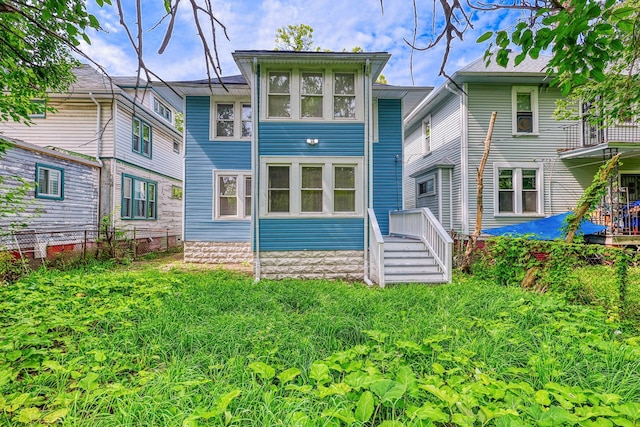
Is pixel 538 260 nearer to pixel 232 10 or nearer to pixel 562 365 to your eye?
pixel 562 365

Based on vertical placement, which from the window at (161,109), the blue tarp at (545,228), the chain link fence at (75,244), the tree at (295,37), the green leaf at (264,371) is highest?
the tree at (295,37)

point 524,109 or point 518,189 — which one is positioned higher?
point 524,109

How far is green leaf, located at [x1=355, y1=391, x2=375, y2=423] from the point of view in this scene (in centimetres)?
177

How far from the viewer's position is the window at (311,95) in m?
7.52

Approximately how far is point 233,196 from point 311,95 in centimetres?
422

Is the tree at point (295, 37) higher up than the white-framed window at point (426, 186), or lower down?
higher up

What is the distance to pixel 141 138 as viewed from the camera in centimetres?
1223

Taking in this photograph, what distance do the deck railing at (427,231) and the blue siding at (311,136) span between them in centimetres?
234

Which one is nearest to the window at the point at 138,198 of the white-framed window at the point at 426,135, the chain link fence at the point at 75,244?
the chain link fence at the point at 75,244

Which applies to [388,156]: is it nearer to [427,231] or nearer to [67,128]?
[427,231]

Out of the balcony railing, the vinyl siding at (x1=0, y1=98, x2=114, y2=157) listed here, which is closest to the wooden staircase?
the balcony railing

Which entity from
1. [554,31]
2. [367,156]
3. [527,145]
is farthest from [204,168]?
[527,145]

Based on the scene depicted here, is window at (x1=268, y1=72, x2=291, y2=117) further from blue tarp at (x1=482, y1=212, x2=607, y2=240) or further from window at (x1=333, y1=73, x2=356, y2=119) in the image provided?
blue tarp at (x1=482, y1=212, x2=607, y2=240)

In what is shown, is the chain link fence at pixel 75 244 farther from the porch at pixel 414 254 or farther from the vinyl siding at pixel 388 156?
the vinyl siding at pixel 388 156
